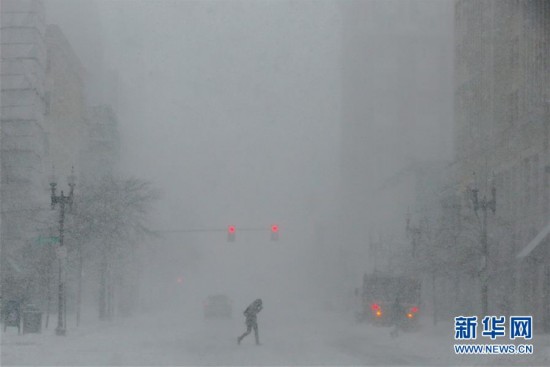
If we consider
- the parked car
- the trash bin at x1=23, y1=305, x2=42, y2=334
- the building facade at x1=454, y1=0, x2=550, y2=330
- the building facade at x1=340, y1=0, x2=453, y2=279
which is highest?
the building facade at x1=340, y1=0, x2=453, y2=279

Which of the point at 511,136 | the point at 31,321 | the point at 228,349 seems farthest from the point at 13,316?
the point at 511,136

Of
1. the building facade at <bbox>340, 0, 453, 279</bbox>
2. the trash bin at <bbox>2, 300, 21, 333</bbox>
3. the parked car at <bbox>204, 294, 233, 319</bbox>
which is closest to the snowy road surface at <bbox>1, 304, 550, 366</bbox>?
the trash bin at <bbox>2, 300, 21, 333</bbox>

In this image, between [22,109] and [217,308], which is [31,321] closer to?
[217,308]

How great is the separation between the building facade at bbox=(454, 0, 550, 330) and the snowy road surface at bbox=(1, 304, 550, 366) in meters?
9.77

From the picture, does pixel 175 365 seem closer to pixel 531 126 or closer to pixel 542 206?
pixel 542 206

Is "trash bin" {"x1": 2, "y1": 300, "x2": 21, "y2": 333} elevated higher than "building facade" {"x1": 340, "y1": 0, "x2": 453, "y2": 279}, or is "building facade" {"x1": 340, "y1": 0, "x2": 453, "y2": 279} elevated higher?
"building facade" {"x1": 340, "y1": 0, "x2": 453, "y2": 279}

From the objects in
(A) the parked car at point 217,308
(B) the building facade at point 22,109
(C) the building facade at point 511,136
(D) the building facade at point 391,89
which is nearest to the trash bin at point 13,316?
(A) the parked car at point 217,308

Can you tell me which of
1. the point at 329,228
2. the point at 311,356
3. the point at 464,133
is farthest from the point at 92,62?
the point at 311,356

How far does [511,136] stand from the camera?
52625 millimetres

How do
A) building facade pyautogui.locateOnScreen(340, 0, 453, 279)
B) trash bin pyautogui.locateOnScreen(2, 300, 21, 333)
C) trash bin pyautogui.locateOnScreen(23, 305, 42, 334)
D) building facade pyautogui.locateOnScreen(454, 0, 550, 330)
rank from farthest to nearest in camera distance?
building facade pyautogui.locateOnScreen(340, 0, 453, 279), building facade pyautogui.locateOnScreen(454, 0, 550, 330), trash bin pyautogui.locateOnScreen(2, 300, 21, 333), trash bin pyautogui.locateOnScreen(23, 305, 42, 334)

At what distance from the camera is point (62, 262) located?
113 ft

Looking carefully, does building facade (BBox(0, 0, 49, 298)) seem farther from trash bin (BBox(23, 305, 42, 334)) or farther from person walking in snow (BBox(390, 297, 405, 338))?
trash bin (BBox(23, 305, 42, 334))

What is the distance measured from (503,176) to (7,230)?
33.7 meters

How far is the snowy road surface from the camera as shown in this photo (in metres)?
22.2
